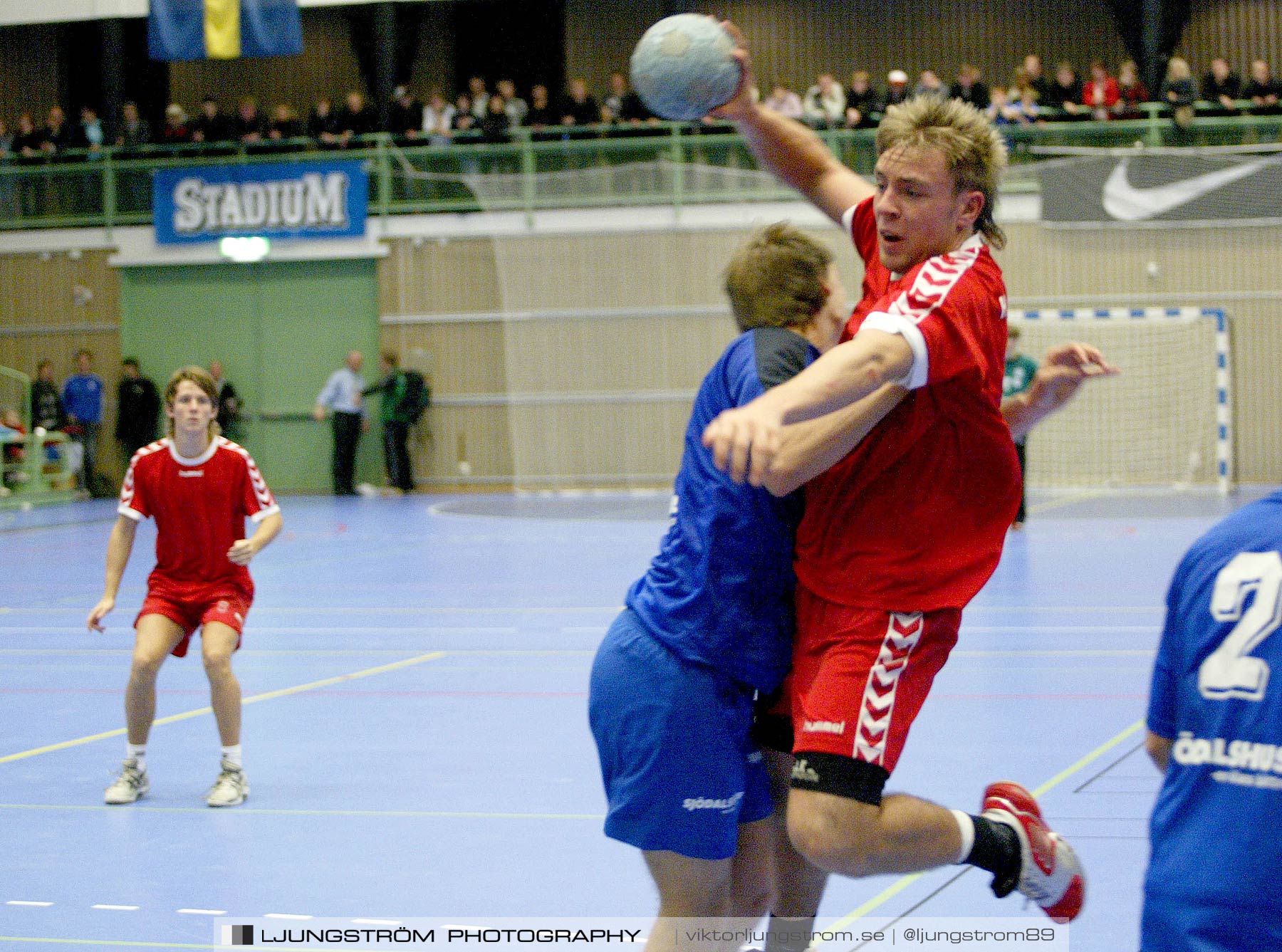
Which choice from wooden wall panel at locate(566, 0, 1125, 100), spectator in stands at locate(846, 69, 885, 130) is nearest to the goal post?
spectator in stands at locate(846, 69, 885, 130)

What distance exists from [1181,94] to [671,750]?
65.9 ft

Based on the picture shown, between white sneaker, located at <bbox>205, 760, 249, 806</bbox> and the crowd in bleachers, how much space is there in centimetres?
1639

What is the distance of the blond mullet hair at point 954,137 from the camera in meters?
3.28

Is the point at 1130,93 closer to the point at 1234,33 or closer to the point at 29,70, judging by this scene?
the point at 1234,33

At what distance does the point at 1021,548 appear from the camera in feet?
47.4

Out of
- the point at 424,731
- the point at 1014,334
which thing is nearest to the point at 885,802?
the point at 424,731

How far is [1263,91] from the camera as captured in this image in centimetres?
2128

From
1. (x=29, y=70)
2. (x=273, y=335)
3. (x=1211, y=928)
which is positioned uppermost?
(x=29, y=70)

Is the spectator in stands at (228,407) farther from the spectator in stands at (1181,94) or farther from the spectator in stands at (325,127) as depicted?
the spectator in stands at (1181,94)

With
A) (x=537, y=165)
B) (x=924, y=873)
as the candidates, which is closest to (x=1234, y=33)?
(x=537, y=165)

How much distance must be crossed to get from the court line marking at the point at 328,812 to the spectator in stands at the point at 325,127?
63.9 feet

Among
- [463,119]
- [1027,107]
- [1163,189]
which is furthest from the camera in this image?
[463,119]

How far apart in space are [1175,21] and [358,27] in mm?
13831

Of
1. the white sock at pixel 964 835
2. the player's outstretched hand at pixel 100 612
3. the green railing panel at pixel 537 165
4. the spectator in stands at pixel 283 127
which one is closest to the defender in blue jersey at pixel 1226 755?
the white sock at pixel 964 835
